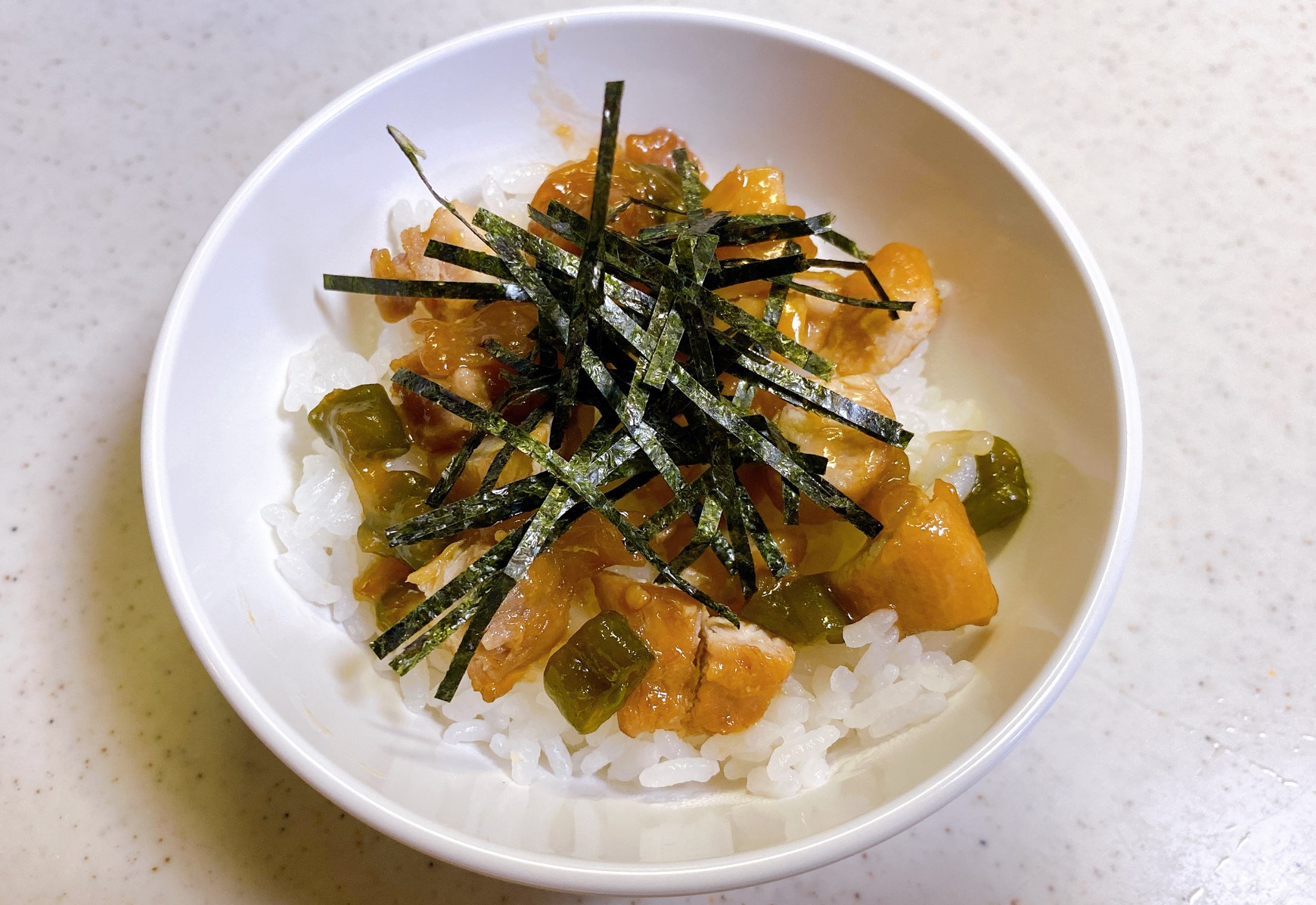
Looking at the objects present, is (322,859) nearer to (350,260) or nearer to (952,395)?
(350,260)

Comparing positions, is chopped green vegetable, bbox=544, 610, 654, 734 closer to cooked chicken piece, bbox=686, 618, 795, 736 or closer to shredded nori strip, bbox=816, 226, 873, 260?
cooked chicken piece, bbox=686, 618, 795, 736

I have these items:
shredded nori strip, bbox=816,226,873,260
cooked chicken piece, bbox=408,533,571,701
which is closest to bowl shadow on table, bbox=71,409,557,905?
cooked chicken piece, bbox=408,533,571,701

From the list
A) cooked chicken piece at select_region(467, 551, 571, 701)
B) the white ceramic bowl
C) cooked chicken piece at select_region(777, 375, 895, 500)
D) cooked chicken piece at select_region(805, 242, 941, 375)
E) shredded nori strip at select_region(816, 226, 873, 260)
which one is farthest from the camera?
cooked chicken piece at select_region(805, 242, 941, 375)

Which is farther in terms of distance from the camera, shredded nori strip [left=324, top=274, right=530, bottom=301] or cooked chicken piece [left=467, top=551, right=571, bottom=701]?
shredded nori strip [left=324, top=274, right=530, bottom=301]

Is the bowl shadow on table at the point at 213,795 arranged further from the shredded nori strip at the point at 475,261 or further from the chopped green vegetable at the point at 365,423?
the shredded nori strip at the point at 475,261

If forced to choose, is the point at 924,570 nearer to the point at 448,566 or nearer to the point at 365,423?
the point at 448,566

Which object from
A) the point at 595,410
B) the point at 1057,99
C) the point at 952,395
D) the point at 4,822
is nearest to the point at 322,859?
the point at 4,822

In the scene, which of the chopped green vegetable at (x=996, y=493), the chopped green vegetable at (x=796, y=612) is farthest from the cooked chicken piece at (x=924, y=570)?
the chopped green vegetable at (x=996, y=493)
